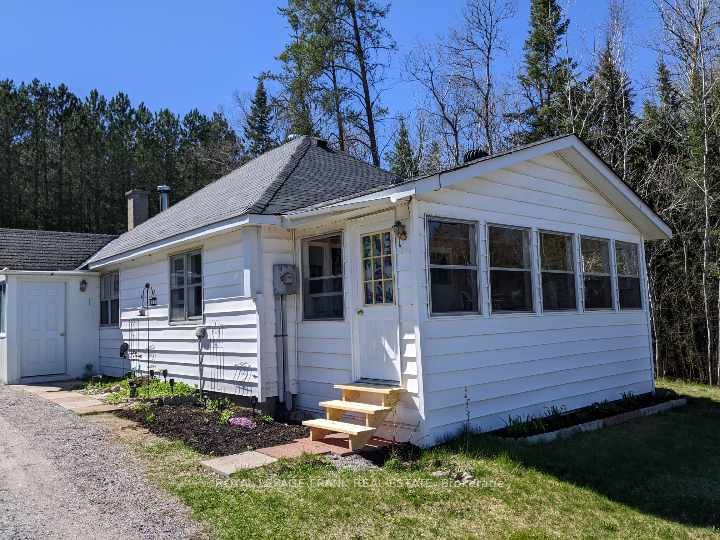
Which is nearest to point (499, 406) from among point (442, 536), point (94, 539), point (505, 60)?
point (442, 536)

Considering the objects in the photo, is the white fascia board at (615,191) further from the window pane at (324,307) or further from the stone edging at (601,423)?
the window pane at (324,307)

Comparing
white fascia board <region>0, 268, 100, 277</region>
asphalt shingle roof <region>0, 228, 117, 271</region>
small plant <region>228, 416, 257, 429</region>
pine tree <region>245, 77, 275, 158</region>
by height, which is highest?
pine tree <region>245, 77, 275, 158</region>

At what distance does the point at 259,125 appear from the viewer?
26719 mm

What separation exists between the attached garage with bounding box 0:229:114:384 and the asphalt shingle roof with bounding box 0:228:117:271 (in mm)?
20

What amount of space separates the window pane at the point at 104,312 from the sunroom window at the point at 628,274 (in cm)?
1038

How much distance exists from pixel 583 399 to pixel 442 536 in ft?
16.5

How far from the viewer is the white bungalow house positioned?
6320 millimetres

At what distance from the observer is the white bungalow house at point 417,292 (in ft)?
20.7

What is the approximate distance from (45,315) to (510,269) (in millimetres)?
10128

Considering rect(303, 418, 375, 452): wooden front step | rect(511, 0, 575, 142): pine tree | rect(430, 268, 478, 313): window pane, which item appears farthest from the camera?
rect(511, 0, 575, 142): pine tree

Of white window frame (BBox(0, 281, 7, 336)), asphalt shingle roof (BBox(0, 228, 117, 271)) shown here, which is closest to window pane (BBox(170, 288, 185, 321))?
asphalt shingle roof (BBox(0, 228, 117, 271))

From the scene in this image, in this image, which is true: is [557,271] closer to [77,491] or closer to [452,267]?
[452,267]

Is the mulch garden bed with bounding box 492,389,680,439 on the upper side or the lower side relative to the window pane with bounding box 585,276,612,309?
lower

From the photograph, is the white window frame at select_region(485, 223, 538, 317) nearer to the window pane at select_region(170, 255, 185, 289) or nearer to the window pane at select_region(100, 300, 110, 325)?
the window pane at select_region(170, 255, 185, 289)
